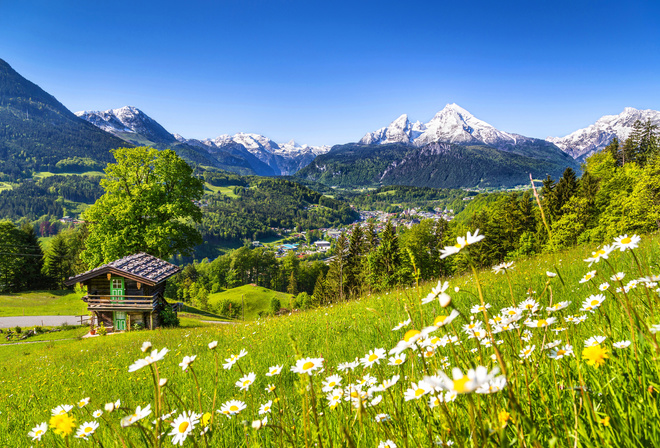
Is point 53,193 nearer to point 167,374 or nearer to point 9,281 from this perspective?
point 9,281

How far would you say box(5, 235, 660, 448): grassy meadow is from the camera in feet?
3.65

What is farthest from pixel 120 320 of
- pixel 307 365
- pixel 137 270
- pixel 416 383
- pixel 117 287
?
pixel 416 383

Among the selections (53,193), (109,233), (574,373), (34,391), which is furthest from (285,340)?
Result: (53,193)

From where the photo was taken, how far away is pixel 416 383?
1575 mm

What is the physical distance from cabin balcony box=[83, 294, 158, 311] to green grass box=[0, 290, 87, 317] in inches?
535

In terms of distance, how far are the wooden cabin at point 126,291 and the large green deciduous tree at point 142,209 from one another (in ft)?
4.26

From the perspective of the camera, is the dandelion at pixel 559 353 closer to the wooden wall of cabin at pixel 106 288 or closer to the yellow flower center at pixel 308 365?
the yellow flower center at pixel 308 365

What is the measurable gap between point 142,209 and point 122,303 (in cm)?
631

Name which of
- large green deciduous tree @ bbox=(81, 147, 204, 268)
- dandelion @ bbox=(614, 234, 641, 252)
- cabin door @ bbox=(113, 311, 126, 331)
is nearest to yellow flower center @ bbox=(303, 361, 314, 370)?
dandelion @ bbox=(614, 234, 641, 252)

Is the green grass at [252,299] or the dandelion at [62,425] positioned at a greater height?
the dandelion at [62,425]

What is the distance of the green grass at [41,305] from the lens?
30.6 meters

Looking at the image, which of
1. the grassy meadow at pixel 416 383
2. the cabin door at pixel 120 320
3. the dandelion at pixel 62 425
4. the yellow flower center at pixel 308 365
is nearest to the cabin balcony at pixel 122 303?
the cabin door at pixel 120 320

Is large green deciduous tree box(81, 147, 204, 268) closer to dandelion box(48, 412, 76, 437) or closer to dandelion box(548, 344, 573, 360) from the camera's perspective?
A: dandelion box(48, 412, 76, 437)

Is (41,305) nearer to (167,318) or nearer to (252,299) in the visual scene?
(167,318)
